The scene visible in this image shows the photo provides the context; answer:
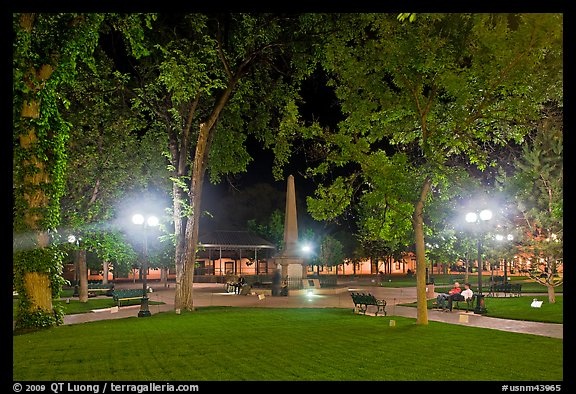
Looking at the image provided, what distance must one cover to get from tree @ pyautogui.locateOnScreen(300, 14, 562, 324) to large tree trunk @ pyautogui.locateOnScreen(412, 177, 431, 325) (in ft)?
0.10

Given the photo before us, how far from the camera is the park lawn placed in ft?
28.4

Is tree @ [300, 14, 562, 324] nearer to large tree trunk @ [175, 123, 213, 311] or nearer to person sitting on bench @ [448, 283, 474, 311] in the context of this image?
person sitting on bench @ [448, 283, 474, 311]

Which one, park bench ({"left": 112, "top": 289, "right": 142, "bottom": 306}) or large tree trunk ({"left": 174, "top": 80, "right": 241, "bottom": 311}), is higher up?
large tree trunk ({"left": 174, "top": 80, "right": 241, "bottom": 311})

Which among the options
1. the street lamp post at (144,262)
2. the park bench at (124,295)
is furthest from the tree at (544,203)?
the park bench at (124,295)

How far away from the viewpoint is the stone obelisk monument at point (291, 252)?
34.6 meters

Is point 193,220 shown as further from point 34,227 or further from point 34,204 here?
point 34,227

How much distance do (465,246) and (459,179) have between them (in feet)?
77.9

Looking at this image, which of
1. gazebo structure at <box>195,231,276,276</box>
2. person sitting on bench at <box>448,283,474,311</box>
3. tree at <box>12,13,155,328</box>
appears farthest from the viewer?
gazebo structure at <box>195,231,276,276</box>

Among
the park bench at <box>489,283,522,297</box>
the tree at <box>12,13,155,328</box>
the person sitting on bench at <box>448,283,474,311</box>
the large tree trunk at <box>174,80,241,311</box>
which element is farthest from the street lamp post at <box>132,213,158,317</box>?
the park bench at <box>489,283,522,297</box>

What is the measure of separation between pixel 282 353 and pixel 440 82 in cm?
881

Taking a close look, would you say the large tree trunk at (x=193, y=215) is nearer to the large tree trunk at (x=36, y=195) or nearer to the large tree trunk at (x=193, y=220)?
the large tree trunk at (x=193, y=220)
